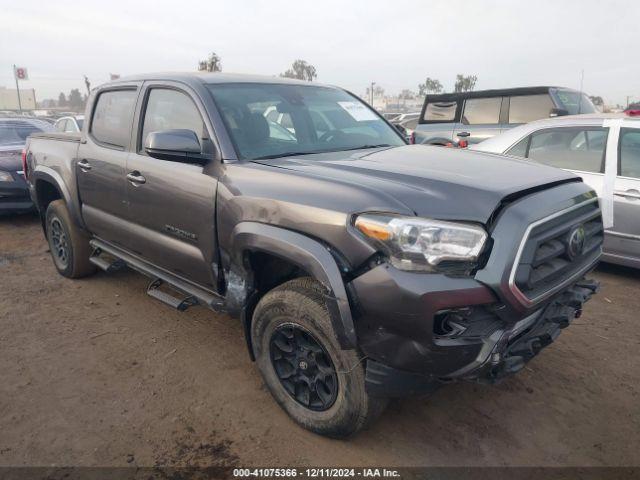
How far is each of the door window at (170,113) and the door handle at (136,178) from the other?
0.69 feet

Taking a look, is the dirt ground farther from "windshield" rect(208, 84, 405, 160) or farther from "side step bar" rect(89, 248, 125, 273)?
"windshield" rect(208, 84, 405, 160)

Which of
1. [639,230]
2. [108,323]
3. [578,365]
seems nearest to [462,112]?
[639,230]

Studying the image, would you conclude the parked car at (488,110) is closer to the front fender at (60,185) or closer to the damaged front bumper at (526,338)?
the front fender at (60,185)

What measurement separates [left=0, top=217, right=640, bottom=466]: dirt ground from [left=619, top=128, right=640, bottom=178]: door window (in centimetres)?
130

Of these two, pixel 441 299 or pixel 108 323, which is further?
pixel 108 323

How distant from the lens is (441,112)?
10180 millimetres

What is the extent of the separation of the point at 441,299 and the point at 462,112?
28.2 feet

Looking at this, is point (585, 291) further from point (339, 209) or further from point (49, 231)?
point (49, 231)

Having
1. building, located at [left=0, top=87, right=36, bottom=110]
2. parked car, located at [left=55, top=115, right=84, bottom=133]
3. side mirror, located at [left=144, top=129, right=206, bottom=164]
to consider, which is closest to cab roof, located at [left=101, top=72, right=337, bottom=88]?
side mirror, located at [left=144, top=129, right=206, bottom=164]

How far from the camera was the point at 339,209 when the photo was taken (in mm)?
2199

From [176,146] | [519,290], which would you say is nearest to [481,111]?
[176,146]

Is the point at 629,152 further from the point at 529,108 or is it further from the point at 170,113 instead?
the point at 529,108

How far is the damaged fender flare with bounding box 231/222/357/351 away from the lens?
2.12 metres

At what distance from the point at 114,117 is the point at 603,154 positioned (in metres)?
4.50
